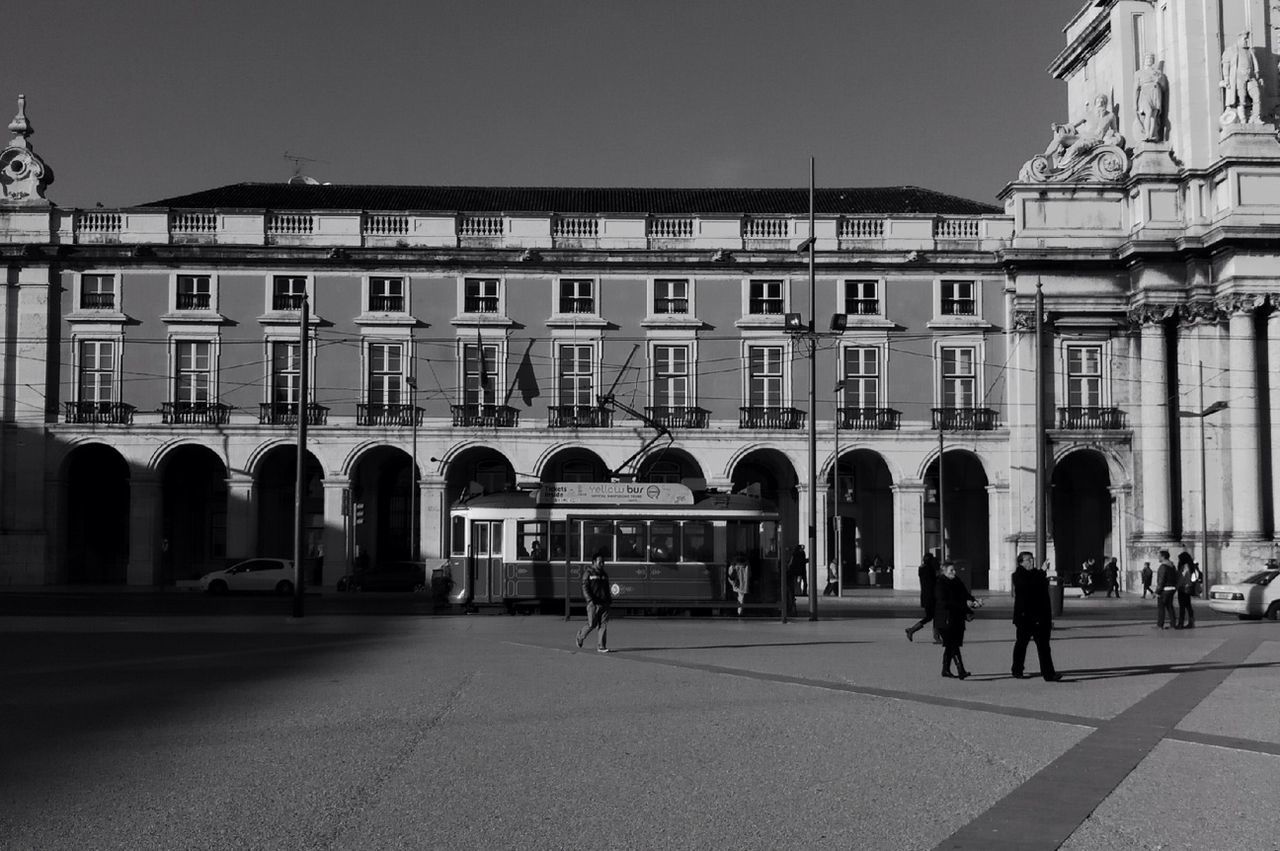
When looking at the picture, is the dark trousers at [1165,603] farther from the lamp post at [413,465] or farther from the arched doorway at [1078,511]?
the lamp post at [413,465]

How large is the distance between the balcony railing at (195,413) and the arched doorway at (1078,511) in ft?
100

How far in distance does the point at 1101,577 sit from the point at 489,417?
76.4 ft

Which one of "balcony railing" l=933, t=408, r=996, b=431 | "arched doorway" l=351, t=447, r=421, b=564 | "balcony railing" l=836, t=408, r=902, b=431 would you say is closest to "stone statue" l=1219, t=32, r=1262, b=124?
"balcony railing" l=933, t=408, r=996, b=431

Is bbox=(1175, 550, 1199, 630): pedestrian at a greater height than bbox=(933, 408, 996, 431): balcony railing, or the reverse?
bbox=(933, 408, 996, 431): balcony railing

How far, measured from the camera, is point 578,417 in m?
51.5

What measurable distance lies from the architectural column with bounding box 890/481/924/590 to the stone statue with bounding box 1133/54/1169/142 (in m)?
15.6

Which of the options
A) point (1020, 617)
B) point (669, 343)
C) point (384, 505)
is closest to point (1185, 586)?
point (1020, 617)

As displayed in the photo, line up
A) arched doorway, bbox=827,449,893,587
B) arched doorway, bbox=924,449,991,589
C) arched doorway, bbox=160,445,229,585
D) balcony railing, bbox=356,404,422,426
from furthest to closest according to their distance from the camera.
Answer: arched doorway, bbox=827,449,893,587
arched doorway, bbox=924,449,991,589
arched doorway, bbox=160,445,229,585
balcony railing, bbox=356,404,422,426

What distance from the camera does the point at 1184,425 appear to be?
50.6 m

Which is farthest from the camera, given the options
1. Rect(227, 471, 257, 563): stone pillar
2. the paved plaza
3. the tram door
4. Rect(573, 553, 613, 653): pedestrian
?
Rect(227, 471, 257, 563): stone pillar

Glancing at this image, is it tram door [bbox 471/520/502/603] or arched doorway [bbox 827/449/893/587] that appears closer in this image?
tram door [bbox 471/520/502/603]

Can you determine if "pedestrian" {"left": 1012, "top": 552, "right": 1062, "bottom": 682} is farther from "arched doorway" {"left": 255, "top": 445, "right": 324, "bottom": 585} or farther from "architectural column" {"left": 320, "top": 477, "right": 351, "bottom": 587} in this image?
"arched doorway" {"left": 255, "top": 445, "right": 324, "bottom": 585}

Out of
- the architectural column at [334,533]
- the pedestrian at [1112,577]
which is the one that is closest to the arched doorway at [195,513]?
the architectural column at [334,533]

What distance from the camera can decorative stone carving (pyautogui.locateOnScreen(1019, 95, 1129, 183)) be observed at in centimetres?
5234
